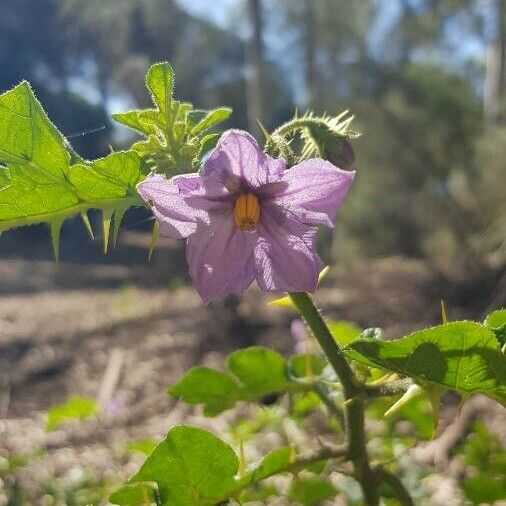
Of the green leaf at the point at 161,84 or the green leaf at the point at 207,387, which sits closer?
the green leaf at the point at 161,84

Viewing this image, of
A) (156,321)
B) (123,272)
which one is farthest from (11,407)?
(123,272)

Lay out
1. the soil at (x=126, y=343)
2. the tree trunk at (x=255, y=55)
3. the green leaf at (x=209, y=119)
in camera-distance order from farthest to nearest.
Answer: the tree trunk at (x=255, y=55), the soil at (x=126, y=343), the green leaf at (x=209, y=119)

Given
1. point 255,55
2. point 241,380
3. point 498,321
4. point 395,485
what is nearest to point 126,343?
point 241,380

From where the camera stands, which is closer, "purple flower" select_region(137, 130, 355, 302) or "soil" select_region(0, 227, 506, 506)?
"purple flower" select_region(137, 130, 355, 302)

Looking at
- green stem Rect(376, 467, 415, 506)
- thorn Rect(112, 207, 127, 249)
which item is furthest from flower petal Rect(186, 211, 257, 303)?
green stem Rect(376, 467, 415, 506)

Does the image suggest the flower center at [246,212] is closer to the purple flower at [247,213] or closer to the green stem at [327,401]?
the purple flower at [247,213]

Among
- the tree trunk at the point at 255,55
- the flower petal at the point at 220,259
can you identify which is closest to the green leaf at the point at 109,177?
the flower petal at the point at 220,259

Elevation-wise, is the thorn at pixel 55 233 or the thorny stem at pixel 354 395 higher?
the thorn at pixel 55 233

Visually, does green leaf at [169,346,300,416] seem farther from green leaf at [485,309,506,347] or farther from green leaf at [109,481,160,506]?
green leaf at [485,309,506,347]
